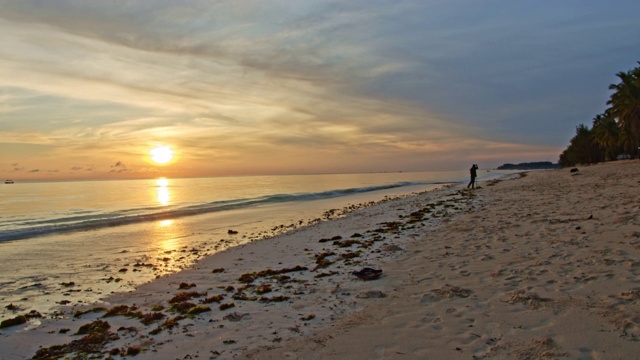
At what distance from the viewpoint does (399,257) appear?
9883 millimetres

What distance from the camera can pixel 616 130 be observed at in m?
65.4

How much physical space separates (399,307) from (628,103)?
2293 inches

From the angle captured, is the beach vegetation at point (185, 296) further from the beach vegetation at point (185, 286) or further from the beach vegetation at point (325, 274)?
the beach vegetation at point (325, 274)

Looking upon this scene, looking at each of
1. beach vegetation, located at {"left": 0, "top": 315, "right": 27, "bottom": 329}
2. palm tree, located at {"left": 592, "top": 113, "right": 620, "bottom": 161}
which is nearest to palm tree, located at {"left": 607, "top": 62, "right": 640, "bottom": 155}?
palm tree, located at {"left": 592, "top": 113, "right": 620, "bottom": 161}

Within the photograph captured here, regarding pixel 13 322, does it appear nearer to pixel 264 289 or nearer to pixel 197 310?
pixel 197 310

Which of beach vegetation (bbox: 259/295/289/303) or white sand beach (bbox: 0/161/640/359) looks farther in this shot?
beach vegetation (bbox: 259/295/289/303)

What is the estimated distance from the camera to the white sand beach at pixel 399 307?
4828 millimetres

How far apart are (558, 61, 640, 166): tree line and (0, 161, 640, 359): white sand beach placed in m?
50.4

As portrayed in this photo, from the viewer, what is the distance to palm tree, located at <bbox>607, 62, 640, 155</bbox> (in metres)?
48.8

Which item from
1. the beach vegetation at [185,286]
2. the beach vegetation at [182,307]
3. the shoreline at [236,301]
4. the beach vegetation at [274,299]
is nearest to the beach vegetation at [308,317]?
the shoreline at [236,301]

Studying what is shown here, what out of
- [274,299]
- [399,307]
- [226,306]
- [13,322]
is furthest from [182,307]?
[399,307]

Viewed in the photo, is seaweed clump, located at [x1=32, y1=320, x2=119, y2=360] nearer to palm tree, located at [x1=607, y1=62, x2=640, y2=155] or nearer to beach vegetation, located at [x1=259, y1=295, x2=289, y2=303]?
beach vegetation, located at [x1=259, y1=295, x2=289, y2=303]

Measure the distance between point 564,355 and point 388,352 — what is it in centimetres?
189

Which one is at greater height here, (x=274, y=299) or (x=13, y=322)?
(x=274, y=299)
